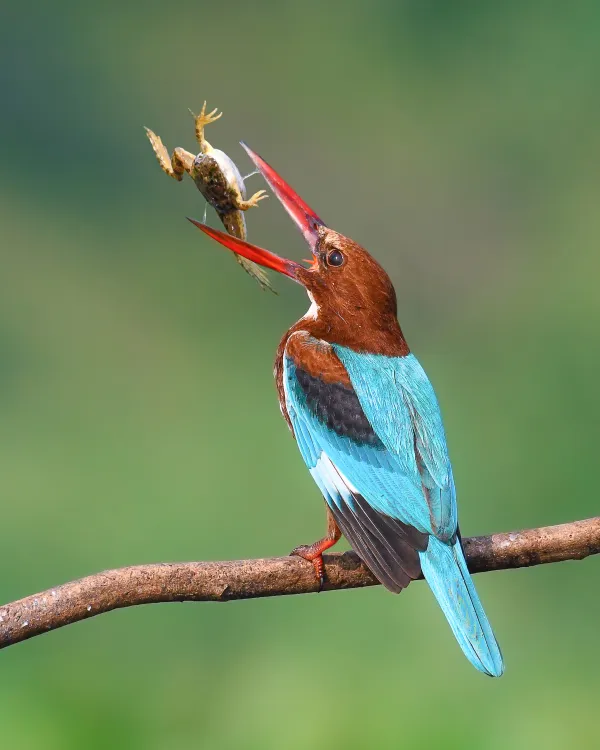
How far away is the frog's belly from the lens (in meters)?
1.72

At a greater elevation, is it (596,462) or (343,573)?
(343,573)

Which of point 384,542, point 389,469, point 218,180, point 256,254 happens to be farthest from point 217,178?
point 384,542

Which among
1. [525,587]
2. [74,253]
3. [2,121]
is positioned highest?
[2,121]

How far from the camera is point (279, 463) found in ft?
10.6

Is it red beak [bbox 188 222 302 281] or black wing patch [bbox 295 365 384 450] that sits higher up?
red beak [bbox 188 222 302 281]

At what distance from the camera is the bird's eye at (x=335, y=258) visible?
5.74 ft

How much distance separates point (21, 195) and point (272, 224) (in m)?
1.21

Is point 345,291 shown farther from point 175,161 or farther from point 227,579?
point 227,579

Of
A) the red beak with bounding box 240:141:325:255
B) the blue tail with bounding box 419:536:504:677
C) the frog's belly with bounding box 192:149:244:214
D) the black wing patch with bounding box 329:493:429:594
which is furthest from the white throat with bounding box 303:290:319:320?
the blue tail with bounding box 419:536:504:677

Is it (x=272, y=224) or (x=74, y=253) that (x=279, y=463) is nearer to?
(x=272, y=224)

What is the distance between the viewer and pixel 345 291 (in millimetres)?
1733

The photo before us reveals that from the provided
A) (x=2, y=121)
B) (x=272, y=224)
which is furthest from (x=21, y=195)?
(x=272, y=224)

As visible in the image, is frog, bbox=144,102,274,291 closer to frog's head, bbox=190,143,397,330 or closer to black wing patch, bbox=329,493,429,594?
frog's head, bbox=190,143,397,330

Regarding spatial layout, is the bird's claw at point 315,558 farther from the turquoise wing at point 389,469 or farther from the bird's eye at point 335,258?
the bird's eye at point 335,258
